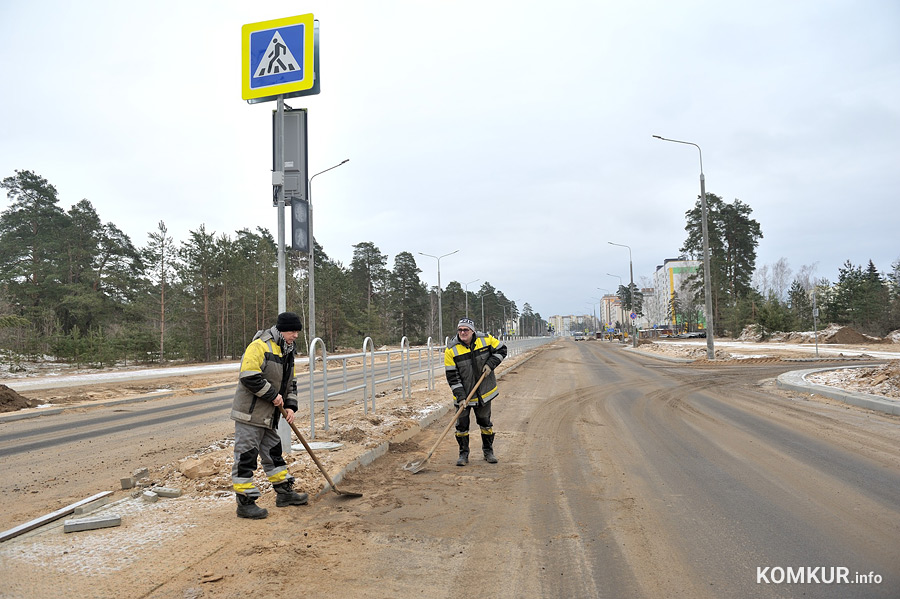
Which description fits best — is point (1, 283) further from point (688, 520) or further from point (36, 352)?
point (688, 520)

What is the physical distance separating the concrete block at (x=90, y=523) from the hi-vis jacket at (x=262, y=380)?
1.16 meters

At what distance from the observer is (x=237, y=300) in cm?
3772

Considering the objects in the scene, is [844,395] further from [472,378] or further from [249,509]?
[249,509]

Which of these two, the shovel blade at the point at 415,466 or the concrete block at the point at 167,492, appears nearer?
the concrete block at the point at 167,492

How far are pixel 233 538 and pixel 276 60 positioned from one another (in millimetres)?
5363

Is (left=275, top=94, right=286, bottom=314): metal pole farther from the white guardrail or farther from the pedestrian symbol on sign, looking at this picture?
the white guardrail

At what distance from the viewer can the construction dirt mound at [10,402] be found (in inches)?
516

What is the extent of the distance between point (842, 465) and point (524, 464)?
11.5ft

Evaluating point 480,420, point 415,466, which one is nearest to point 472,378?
point 480,420

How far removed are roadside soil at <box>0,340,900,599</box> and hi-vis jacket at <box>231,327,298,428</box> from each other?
0.85m

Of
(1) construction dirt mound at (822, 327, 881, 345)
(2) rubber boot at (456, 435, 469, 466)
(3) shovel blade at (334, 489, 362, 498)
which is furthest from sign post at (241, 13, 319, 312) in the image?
(1) construction dirt mound at (822, 327, 881, 345)

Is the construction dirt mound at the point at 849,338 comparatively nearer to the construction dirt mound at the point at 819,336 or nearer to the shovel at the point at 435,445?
the construction dirt mound at the point at 819,336

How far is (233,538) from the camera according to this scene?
3.98 meters

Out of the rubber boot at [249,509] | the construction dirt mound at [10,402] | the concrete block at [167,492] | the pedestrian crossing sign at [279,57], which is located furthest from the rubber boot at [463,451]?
the construction dirt mound at [10,402]
